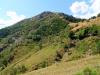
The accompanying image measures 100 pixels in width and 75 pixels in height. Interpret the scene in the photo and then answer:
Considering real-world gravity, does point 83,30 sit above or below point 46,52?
above

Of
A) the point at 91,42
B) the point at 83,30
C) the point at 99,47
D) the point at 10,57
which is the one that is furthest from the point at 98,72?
the point at 10,57

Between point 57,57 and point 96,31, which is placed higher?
point 96,31

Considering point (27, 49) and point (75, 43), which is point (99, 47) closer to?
point (75, 43)

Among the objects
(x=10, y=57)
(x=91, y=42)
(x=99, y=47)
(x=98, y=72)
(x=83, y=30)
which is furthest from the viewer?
(x=10, y=57)

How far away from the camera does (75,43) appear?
143000 millimetres

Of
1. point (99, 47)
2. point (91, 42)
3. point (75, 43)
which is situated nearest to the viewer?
point (99, 47)

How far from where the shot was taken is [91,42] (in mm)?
128875

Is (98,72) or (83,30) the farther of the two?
(83,30)

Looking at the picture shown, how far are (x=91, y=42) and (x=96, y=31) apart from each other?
1703 centimetres

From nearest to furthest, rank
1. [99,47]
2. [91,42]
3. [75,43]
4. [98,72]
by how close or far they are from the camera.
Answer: [98,72]
[99,47]
[91,42]
[75,43]

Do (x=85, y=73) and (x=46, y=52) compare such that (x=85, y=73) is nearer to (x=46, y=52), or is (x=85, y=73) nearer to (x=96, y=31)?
(x=96, y=31)

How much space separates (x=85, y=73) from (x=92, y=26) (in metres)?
127

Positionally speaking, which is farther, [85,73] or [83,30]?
[83,30]

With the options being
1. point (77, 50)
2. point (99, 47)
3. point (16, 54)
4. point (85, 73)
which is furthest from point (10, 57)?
point (85, 73)
